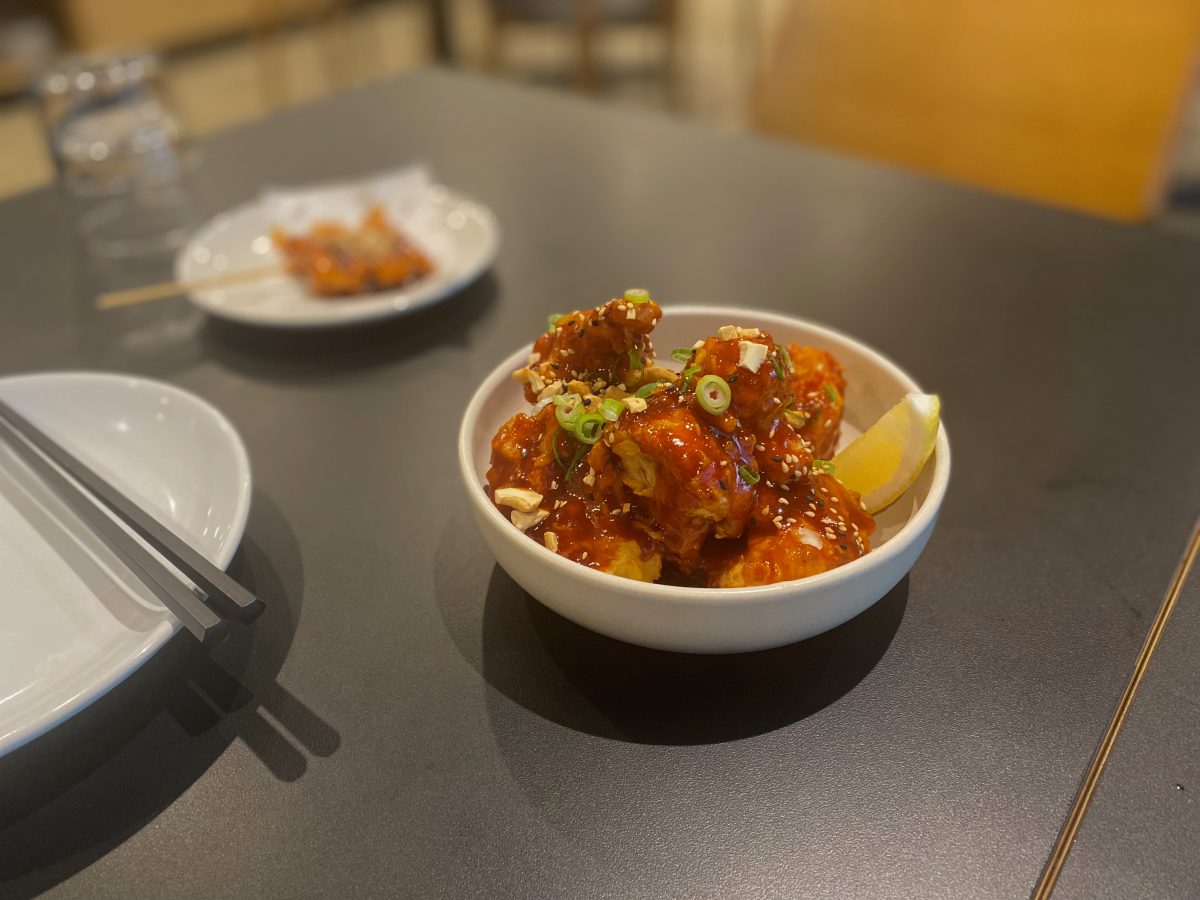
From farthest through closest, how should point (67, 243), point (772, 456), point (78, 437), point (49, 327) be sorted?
point (67, 243)
point (49, 327)
point (78, 437)
point (772, 456)

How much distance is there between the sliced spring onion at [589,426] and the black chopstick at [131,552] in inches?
11.8

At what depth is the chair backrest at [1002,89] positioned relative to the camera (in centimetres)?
170

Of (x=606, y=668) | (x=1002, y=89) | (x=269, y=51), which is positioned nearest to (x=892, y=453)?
(x=606, y=668)

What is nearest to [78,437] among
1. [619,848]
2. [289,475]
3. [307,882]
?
[289,475]

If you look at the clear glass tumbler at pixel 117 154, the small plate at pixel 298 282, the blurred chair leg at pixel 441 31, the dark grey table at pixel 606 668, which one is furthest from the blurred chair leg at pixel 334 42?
the dark grey table at pixel 606 668

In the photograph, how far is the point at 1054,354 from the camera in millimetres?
1189

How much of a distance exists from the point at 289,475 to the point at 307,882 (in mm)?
500

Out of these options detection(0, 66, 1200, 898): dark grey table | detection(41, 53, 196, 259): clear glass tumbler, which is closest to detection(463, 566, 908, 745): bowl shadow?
detection(0, 66, 1200, 898): dark grey table

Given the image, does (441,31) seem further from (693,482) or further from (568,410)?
(693,482)

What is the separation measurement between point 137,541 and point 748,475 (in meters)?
0.53

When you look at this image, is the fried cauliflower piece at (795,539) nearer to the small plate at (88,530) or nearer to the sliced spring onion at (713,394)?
the sliced spring onion at (713,394)

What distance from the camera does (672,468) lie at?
2.21 ft

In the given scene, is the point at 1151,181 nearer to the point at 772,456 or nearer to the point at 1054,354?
the point at 1054,354

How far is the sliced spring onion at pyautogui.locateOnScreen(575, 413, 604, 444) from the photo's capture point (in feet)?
2.39
